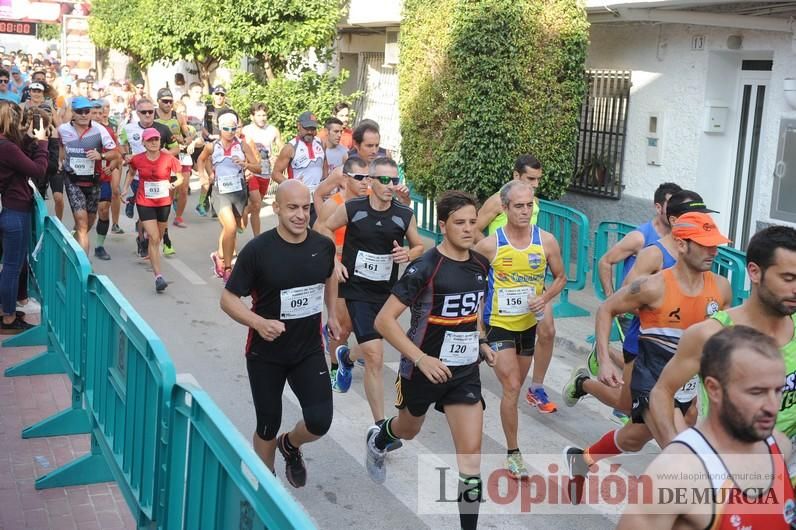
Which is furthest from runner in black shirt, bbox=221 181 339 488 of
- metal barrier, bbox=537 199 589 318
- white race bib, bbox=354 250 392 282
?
metal barrier, bbox=537 199 589 318

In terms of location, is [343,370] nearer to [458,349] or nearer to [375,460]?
[375,460]

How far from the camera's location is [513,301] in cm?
710

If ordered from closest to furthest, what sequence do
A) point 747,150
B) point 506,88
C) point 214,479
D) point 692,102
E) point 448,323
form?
point 214,479
point 448,323
point 747,150
point 692,102
point 506,88

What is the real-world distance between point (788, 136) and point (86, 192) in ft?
25.3

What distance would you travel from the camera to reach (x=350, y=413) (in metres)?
8.22

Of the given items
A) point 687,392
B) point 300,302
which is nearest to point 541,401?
point 687,392

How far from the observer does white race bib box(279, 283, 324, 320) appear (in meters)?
6.14

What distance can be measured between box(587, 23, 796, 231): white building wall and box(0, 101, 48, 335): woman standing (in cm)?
729

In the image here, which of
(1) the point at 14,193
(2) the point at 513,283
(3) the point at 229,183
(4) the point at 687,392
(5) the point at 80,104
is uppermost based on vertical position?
(5) the point at 80,104

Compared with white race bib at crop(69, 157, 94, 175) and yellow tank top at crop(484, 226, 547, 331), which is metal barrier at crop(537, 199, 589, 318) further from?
white race bib at crop(69, 157, 94, 175)

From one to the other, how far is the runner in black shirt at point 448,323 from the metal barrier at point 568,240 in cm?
480

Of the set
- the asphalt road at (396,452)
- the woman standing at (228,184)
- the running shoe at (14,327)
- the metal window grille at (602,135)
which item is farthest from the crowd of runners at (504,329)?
the metal window grille at (602,135)

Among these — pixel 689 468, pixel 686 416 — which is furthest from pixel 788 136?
pixel 689 468

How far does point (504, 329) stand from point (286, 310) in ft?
5.32
